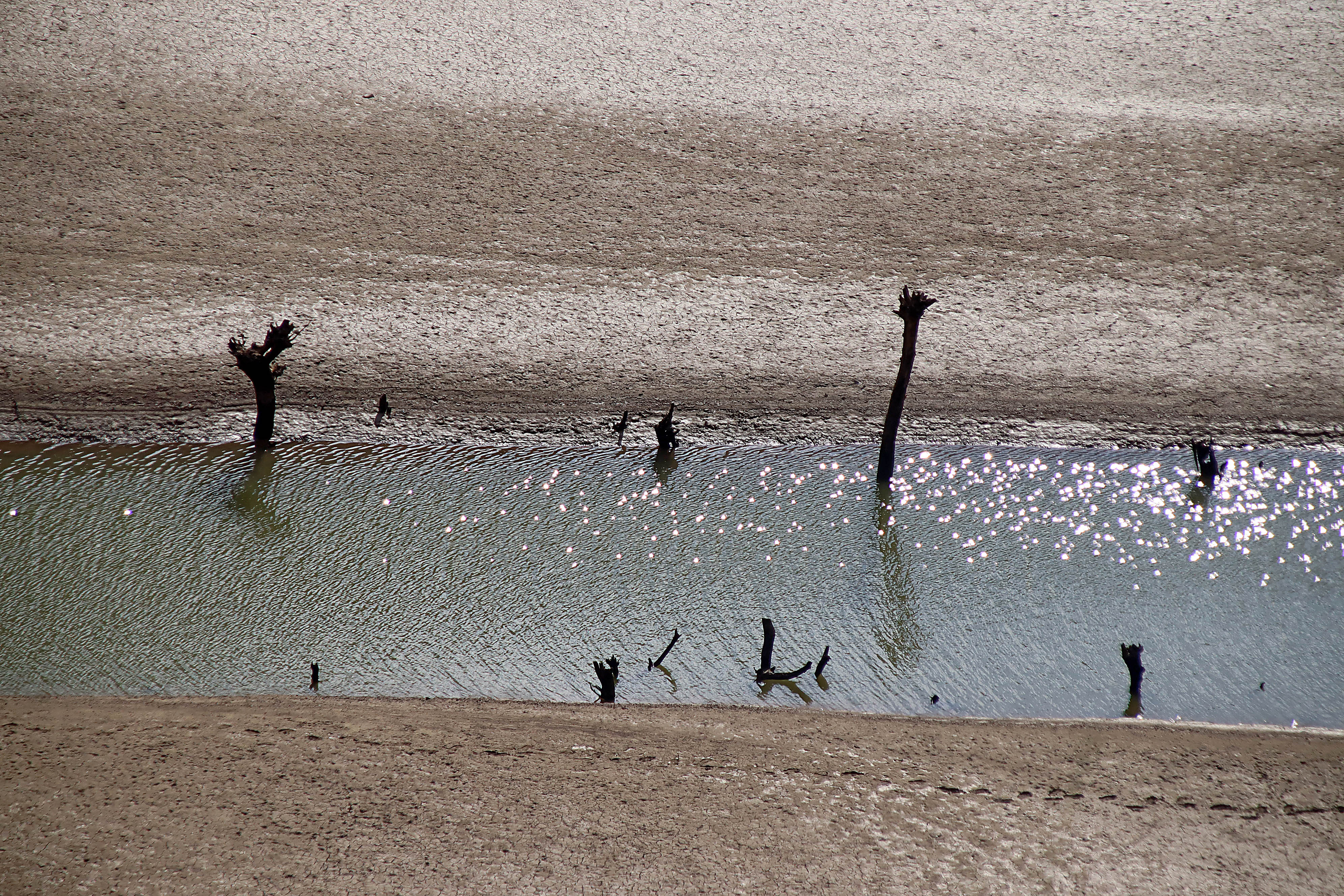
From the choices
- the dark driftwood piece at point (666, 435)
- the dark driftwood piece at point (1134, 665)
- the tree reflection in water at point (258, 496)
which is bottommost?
the dark driftwood piece at point (1134, 665)

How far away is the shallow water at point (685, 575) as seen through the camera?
30.9 ft

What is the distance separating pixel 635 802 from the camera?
24.8 feet

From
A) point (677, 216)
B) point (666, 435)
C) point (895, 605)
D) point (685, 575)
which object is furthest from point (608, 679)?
point (677, 216)

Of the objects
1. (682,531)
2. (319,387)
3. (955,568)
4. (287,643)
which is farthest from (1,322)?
(955,568)

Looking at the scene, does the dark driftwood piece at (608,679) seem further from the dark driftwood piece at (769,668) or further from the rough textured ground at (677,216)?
the rough textured ground at (677,216)

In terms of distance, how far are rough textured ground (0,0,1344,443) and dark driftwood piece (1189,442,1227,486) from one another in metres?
1.07

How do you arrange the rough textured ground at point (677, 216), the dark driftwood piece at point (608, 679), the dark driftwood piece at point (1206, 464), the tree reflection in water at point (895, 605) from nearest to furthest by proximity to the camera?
the dark driftwood piece at point (608, 679) < the tree reflection in water at point (895, 605) < the dark driftwood piece at point (1206, 464) < the rough textured ground at point (677, 216)

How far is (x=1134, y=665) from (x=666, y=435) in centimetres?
602

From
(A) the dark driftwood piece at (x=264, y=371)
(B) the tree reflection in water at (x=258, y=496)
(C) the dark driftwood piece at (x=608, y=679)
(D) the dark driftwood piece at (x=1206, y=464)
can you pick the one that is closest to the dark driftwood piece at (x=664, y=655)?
(C) the dark driftwood piece at (x=608, y=679)

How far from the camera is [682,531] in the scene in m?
11.5

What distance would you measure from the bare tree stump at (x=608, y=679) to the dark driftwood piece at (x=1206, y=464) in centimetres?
800

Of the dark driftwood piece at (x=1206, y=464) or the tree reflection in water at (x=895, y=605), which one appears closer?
the tree reflection in water at (x=895, y=605)

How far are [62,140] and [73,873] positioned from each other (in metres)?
15.8

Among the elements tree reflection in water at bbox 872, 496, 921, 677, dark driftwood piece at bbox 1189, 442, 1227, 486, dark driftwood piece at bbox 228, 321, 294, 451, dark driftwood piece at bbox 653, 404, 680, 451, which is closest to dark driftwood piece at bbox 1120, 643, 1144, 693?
tree reflection in water at bbox 872, 496, 921, 677
